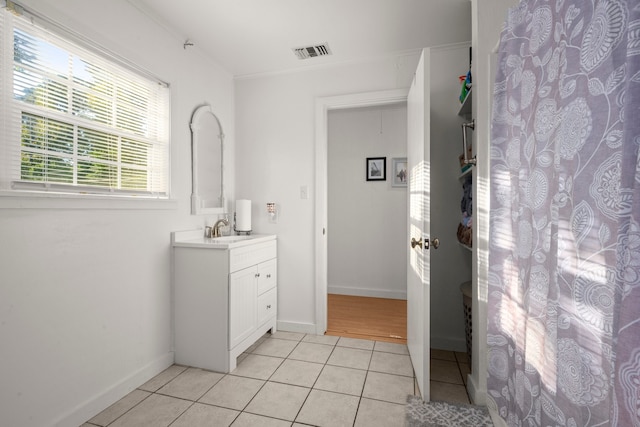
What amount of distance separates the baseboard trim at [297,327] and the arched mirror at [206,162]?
119cm

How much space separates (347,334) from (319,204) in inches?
47.2

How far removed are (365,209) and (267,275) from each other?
1875mm

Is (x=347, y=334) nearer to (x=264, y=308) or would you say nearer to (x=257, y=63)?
(x=264, y=308)

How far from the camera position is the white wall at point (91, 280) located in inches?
54.6

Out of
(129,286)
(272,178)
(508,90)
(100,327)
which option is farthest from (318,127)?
(100,327)

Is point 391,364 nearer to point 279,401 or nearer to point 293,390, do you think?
point 293,390

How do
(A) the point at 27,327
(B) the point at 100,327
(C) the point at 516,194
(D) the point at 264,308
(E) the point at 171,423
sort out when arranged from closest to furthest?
(C) the point at 516,194
(A) the point at 27,327
(E) the point at 171,423
(B) the point at 100,327
(D) the point at 264,308

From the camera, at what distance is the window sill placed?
1.36 metres

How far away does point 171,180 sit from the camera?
226 cm

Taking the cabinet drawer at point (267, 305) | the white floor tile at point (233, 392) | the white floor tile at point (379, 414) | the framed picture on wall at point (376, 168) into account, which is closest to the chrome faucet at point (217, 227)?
the cabinet drawer at point (267, 305)

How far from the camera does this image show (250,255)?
7.91 ft

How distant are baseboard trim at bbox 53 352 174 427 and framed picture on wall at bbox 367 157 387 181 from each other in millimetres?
2962

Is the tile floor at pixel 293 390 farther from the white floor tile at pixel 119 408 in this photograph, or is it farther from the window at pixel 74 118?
the window at pixel 74 118

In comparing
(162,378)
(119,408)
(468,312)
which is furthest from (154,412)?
(468,312)
